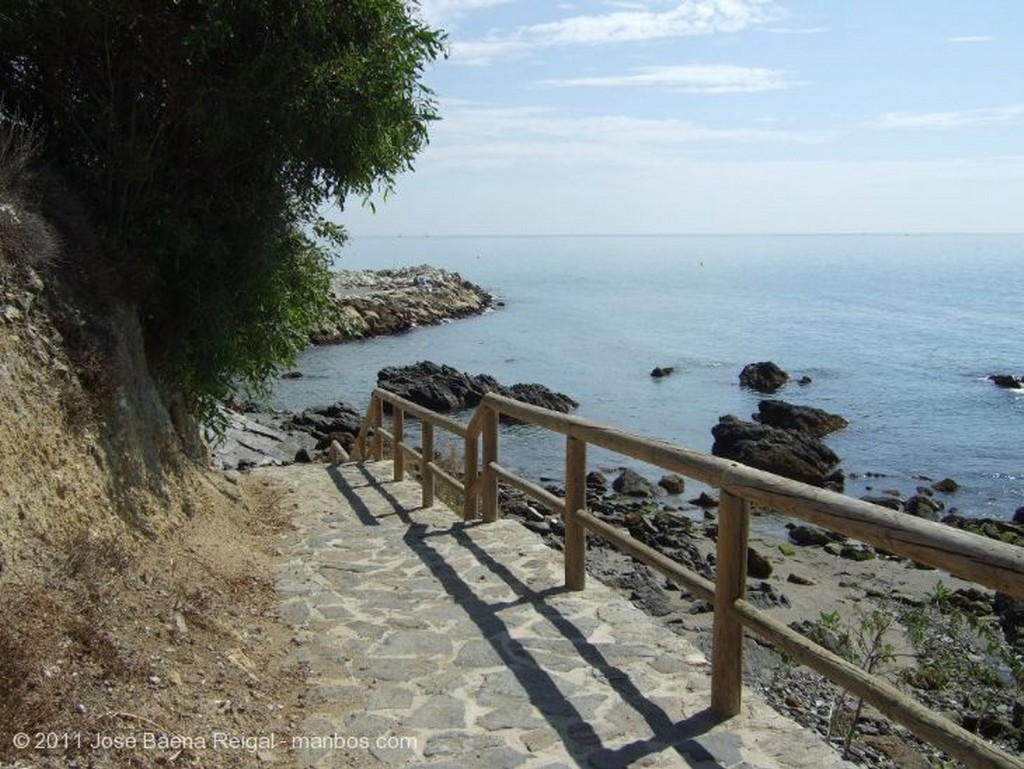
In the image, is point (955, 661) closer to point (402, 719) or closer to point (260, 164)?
point (402, 719)

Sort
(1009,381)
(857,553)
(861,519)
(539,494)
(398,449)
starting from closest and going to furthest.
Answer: (861,519), (539,494), (398,449), (857,553), (1009,381)

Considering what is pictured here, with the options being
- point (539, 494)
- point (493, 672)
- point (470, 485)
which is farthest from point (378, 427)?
point (493, 672)

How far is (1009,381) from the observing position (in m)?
42.3

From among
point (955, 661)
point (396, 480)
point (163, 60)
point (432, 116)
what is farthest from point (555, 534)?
point (163, 60)

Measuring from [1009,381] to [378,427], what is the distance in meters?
37.0

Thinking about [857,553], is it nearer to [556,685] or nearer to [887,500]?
[887,500]

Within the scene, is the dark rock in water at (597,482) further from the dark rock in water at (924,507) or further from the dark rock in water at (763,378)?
the dark rock in water at (763,378)

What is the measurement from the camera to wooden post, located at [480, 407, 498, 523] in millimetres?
8562

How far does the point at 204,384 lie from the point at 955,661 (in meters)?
9.05

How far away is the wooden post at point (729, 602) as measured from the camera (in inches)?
183

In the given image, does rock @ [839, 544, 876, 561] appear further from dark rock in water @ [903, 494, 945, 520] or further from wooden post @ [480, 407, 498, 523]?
wooden post @ [480, 407, 498, 523]

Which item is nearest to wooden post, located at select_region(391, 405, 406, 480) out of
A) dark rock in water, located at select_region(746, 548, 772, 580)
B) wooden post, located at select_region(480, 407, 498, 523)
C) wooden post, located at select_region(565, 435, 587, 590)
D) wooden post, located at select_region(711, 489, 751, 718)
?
wooden post, located at select_region(480, 407, 498, 523)

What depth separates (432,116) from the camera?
31.9 ft

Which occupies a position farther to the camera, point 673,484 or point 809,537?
point 673,484
